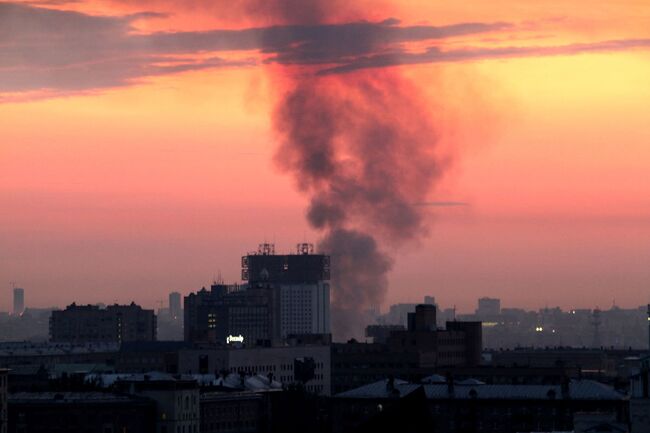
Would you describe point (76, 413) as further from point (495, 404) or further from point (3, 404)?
point (495, 404)

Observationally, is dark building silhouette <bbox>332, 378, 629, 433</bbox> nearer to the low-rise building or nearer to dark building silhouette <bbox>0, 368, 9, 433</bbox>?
the low-rise building

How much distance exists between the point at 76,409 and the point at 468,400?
29.2 meters

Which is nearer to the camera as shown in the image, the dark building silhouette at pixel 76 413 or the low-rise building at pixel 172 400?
the dark building silhouette at pixel 76 413

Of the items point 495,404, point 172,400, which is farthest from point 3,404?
point 495,404

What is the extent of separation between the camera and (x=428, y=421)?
41.1m

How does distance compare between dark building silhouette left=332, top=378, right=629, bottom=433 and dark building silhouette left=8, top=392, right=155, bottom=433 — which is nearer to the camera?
dark building silhouette left=8, top=392, right=155, bottom=433

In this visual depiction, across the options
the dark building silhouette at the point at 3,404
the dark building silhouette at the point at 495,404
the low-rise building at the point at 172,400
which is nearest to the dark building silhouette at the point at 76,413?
the low-rise building at the point at 172,400

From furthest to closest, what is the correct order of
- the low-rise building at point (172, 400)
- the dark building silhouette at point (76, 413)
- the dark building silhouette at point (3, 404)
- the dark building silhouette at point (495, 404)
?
the low-rise building at point (172, 400), the dark building silhouette at point (495, 404), the dark building silhouette at point (76, 413), the dark building silhouette at point (3, 404)

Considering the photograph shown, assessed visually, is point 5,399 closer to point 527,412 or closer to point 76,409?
point 76,409

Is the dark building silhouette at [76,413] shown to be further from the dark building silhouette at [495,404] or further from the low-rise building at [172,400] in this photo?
the dark building silhouette at [495,404]

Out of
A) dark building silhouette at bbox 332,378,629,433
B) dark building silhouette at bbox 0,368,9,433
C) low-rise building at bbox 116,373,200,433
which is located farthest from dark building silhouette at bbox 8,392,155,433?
dark building silhouette at bbox 332,378,629,433

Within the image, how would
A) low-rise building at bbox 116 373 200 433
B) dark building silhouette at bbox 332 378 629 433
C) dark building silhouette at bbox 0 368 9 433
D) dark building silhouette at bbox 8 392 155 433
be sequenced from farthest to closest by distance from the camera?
low-rise building at bbox 116 373 200 433
dark building silhouette at bbox 332 378 629 433
dark building silhouette at bbox 8 392 155 433
dark building silhouette at bbox 0 368 9 433

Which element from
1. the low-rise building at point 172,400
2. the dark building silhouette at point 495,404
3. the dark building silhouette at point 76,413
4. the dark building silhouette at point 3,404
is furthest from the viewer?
the low-rise building at point 172,400

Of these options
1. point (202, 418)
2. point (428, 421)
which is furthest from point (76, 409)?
point (428, 421)
